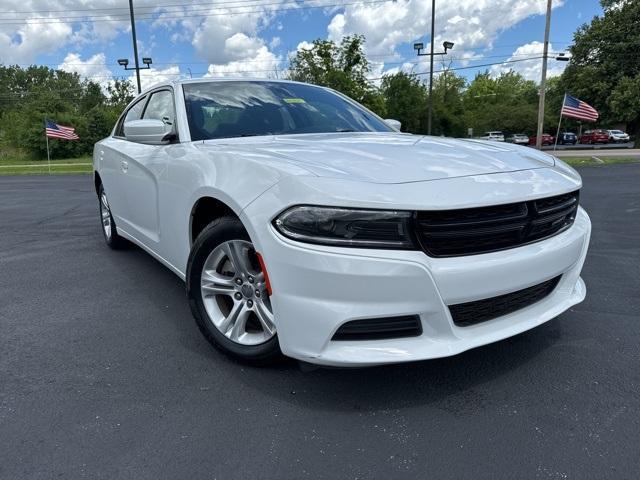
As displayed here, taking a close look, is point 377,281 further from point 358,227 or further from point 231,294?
point 231,294

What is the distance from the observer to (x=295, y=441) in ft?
6.56

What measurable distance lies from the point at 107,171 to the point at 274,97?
1958 millimetres

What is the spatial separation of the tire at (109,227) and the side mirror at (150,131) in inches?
71.4

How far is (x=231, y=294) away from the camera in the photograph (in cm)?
257

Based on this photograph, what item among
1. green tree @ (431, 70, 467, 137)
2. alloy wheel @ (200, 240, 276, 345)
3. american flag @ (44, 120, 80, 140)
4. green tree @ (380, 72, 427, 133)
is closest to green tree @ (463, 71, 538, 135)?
green tree @ (431, 70, 467, 137)

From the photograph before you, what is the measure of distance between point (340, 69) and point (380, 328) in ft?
105

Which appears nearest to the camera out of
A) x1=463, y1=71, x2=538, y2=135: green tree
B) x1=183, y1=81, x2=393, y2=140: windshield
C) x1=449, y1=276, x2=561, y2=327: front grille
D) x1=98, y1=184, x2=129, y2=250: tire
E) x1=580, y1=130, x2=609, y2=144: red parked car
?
x1=449, y1=276, x2=561, y2=327: front grille

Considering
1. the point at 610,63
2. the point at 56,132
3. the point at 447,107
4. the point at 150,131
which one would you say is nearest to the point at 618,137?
the point at 610,63

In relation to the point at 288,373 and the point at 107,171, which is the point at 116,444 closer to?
the point at 288,373

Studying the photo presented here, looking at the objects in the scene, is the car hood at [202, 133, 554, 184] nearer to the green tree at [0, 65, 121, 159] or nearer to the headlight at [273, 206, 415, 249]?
the headlight at [273, 206, 415, 249]

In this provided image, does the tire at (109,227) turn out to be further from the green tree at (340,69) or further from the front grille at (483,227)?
the green tree at (340,69)

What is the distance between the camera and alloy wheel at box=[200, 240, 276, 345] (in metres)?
2.41

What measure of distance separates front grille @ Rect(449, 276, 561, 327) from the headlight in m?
0.39

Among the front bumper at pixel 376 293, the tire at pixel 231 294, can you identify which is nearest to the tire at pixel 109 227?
the tire at pixel 231 294
